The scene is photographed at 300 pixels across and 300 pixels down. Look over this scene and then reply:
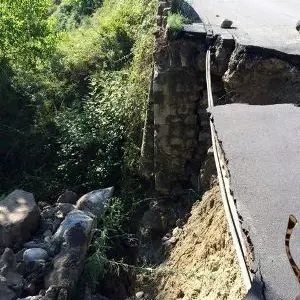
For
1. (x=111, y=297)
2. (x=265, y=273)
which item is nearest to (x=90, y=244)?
(x=111, y=297)

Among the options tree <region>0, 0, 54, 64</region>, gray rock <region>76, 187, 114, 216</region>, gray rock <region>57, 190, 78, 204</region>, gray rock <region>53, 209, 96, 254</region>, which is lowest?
gray rock <region>57, 190, 78, 204</region>

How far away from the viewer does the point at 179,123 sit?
7.52 metres

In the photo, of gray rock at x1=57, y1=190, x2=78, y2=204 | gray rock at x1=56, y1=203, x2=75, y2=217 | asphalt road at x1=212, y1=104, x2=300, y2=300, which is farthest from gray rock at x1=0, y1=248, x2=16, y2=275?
asphalt road at x1=212, y1=104, x2=300, y2=300

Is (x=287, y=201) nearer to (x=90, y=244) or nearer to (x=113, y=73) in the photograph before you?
(x=90, y=244)

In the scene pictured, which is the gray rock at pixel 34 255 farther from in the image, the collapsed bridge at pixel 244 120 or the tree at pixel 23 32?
the tree at pixel 23 32

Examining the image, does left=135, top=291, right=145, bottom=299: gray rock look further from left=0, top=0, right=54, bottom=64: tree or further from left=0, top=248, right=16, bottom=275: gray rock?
left=0, top=0, right=54, bottom=64: tree

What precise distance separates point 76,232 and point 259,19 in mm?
4654

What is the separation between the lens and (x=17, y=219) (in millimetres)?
6656

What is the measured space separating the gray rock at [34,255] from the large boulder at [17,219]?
1.46 feet

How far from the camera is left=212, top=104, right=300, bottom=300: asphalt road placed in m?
3.16

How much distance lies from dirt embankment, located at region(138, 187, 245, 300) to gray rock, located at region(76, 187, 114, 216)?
130 cm

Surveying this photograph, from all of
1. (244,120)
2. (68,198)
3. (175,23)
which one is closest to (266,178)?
(244,120)

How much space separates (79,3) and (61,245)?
15337mm

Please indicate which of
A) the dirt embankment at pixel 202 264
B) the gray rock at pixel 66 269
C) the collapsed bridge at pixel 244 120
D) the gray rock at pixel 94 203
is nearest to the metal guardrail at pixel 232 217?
the collapsed bridge at pixel 244 120
